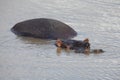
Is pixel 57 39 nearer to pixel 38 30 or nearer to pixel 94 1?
pixel 38 30

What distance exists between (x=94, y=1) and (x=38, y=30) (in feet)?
16.0

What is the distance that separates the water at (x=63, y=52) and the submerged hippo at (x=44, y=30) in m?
0.19

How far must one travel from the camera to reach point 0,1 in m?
14.9

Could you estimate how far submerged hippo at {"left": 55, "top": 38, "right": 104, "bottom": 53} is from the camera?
9.60 m

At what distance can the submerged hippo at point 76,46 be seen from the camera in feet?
31.5

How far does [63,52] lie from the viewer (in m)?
9.56

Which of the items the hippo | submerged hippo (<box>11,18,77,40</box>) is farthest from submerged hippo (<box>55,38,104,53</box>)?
submerged hippo (<box>11,18,77,40</box>)

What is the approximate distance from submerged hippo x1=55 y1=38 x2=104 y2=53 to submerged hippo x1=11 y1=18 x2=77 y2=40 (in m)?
0.65

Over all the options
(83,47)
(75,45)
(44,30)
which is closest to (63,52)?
(75,45)

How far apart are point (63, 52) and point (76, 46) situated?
1.04ft

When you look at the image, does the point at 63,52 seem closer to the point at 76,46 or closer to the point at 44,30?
the point at 76,46

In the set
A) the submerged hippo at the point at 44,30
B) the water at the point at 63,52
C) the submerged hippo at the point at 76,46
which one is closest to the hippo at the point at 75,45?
the submerged hippo at the point at 76,46

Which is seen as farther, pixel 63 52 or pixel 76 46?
pixel 76 46

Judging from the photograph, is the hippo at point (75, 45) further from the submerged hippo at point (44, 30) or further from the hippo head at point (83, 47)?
the submerged hippo at point (44, 30)
